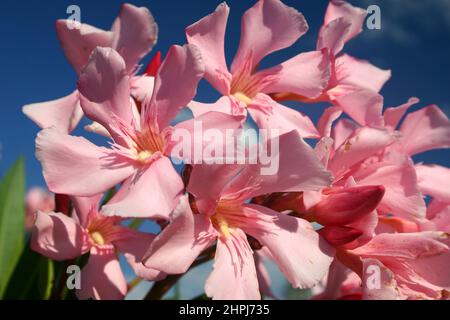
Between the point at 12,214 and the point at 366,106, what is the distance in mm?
1094

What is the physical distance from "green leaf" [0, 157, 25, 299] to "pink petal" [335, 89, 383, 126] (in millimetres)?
940

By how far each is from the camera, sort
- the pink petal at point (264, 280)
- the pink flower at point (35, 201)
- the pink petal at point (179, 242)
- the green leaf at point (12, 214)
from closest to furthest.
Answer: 1. the pink petal at point (179, 242)
2. the pink petal at point (264, 280)
3. the green leaf at point (12, 214)
4. the pink flower at point (35, 201)

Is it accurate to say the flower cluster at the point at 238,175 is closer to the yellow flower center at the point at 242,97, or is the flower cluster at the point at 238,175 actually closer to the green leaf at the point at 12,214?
the yellow flower center at the point at 242,97

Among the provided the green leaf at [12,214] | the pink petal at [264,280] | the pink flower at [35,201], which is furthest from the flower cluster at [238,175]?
the pink flower at [35,201]

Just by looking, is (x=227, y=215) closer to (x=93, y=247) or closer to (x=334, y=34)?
(x=93, y=247)

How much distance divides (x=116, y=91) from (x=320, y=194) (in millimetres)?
315

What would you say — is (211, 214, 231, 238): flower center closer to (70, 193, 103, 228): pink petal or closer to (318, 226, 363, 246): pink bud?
(318, 226, 363, 246): pink bud

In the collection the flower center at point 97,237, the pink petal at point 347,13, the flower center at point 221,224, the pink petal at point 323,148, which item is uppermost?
the pink petal at point 347,13

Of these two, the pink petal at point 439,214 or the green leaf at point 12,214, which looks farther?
the green leaf at point 12,214

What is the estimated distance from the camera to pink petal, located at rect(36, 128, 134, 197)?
72cm

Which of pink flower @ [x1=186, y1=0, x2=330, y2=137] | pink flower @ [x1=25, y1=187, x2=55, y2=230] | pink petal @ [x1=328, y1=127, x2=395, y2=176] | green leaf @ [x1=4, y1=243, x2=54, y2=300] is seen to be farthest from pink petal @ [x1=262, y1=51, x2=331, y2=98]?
pink flower @ [x1=25, y1=187, x2=55, y2=230]

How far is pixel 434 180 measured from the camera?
960 mm

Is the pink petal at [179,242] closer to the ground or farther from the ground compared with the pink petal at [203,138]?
closer to the ground

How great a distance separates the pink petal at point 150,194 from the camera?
65 cm
